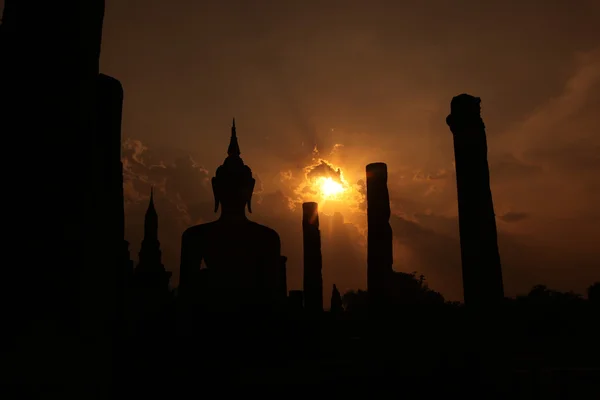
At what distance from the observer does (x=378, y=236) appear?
12055mm

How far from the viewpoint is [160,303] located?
11.0 metres

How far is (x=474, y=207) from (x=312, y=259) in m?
8.27

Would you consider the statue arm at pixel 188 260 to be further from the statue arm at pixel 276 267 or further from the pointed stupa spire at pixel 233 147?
the pointed stupa spire at pixel 233 147

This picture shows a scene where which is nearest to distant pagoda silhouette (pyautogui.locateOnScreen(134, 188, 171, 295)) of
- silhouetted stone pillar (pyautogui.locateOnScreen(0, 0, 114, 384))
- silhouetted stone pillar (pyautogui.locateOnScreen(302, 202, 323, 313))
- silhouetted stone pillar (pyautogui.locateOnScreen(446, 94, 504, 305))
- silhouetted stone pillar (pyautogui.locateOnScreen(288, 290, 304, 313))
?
silhouetted stone pillar (pyautogui.locateOnScreen(302, 202, 323, 313))

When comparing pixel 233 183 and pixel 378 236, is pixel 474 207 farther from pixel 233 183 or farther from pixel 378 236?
pixel 233 183

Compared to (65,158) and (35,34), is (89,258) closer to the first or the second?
(65,158)

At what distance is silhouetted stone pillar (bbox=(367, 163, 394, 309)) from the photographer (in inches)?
460

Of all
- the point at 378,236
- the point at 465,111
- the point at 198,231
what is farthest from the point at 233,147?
the point at 465,111

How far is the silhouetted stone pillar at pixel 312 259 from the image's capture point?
15.6 metres

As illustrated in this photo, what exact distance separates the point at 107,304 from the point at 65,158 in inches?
45.6

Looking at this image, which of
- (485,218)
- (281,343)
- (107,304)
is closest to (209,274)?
(281,343)

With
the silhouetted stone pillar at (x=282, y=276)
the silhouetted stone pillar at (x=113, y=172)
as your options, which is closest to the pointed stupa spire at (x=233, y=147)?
the silhouetted stone pillar at (x=282, y=276)

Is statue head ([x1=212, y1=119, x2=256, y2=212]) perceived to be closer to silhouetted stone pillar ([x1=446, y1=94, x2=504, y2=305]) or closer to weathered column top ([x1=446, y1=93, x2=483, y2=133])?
silhouetted stone pillar ([x1=446, y1=94, x2=504, y2=305])

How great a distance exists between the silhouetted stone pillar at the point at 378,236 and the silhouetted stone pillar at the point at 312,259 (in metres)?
3.78
